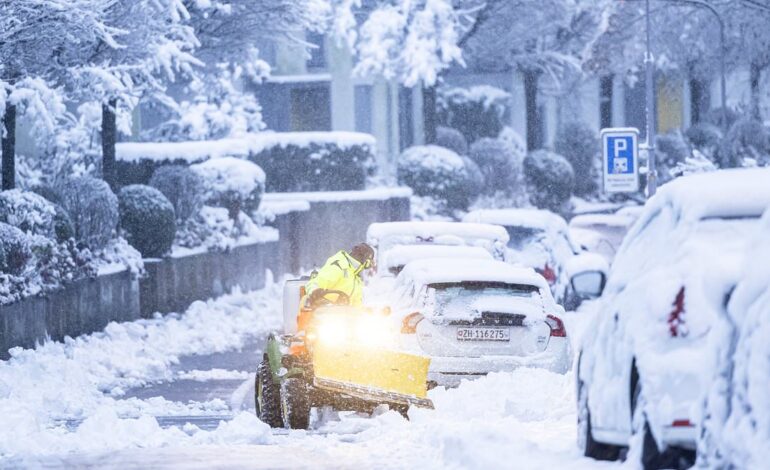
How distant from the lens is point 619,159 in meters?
25.6

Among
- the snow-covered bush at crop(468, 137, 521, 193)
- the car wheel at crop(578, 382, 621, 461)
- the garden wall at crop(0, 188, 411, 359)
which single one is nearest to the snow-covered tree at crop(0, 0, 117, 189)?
the garden wall at crop(0, 188, 411, 359)

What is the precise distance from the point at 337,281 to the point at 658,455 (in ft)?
18.6

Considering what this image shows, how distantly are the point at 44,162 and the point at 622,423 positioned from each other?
2492 centimetres

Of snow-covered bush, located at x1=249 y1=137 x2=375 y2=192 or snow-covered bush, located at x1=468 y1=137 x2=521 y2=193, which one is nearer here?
snow-covered bush, located at x1=249 y1=137 x2=375 y2=192

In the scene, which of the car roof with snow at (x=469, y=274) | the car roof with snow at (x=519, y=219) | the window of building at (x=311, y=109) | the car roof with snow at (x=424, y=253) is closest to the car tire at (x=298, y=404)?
the car roof with snow at (x=469, y=274)

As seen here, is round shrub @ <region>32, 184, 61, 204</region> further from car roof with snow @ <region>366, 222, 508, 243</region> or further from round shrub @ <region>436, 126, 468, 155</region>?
round shrub @ <region>436, 126, 468, 155</region>

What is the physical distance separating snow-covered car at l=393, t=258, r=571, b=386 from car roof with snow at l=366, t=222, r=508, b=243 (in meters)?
6.07

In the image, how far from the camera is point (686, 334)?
7906mm

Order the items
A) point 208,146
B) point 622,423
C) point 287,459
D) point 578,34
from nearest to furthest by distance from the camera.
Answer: point 622,423 < point 287,459 < point 208,146 < point 578,34

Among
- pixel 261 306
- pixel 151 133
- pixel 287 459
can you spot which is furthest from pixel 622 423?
pixel 151 133

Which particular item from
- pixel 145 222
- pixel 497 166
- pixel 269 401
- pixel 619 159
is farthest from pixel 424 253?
pixel 497 166

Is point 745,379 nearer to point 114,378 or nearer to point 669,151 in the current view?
point 114,378

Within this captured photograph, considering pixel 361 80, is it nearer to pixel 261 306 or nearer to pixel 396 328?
pixel 261 306

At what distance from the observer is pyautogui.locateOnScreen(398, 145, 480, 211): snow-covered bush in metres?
43.9
